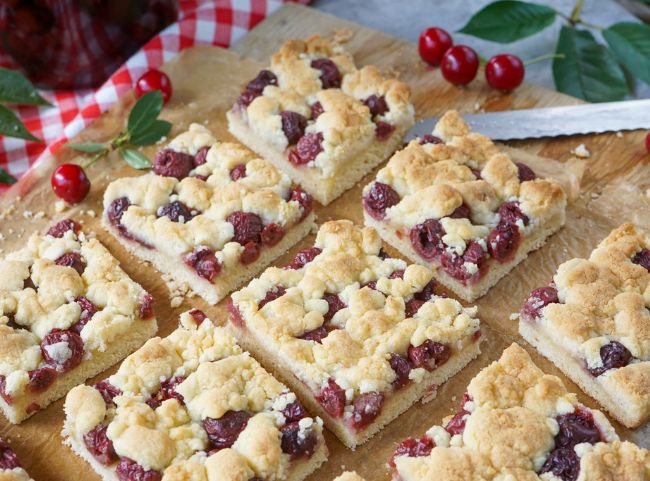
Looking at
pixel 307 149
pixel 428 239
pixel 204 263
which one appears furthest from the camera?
pixel 307 149

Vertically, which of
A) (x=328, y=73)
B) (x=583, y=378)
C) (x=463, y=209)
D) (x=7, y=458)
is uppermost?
(x=328, y=73)

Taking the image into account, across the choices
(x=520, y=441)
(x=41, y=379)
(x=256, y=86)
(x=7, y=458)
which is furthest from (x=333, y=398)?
(x=256, y=86)

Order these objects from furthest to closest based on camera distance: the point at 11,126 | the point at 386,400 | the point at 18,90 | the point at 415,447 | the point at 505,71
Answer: the point at 505,71 → the point at 18,90 → the point at 11,126 → the point at 386,400 → the point at 415,447

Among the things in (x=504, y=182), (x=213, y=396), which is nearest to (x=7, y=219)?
(x=213, y=396)

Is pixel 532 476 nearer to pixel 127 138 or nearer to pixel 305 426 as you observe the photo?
pixel 305 426

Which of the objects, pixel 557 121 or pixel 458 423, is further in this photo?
pixel 557 121

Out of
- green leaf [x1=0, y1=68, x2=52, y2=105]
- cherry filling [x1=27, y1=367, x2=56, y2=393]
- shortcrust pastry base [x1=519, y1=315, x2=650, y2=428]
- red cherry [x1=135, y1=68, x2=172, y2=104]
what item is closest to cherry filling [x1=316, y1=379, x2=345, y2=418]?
shortcrust pastry base [x1=519, y1=315, x2=650, y2=428]

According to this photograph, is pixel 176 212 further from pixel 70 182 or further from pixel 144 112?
pixel 144 112

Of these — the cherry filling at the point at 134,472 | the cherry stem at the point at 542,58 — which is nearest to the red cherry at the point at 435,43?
the cherry stem at the point at 542,58

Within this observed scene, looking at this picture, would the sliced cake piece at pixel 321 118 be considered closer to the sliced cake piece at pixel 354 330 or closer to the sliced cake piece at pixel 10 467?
the sliced cake piece at pixel 354 330

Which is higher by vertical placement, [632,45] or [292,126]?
[292,126]
